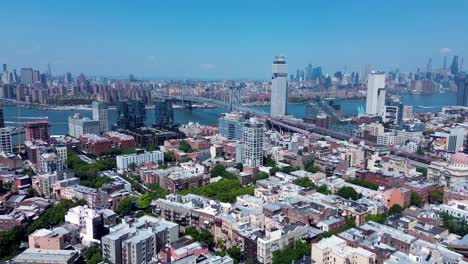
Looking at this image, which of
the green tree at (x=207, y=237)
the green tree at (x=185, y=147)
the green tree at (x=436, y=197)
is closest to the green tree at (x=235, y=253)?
the green tree at (x=207, y=237)

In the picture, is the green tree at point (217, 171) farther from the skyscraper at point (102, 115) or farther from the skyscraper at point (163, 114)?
the skyscraper at point (102, 115)

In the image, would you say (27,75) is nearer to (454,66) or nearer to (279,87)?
(279,87)

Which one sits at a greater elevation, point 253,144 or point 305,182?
point 253,144

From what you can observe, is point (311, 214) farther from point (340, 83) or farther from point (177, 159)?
point (340, 83)

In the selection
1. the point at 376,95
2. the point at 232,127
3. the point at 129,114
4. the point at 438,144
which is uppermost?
the point at 376,95

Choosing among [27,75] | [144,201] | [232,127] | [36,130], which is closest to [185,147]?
[232,127]

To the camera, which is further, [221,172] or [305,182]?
[221,172]

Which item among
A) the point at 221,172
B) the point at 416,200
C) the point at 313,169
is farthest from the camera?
the point at 313,169
